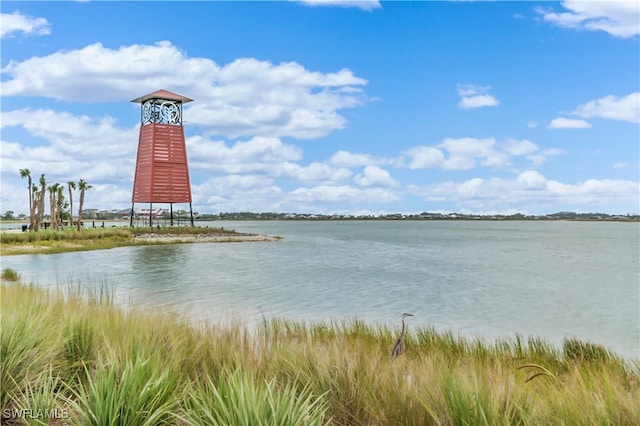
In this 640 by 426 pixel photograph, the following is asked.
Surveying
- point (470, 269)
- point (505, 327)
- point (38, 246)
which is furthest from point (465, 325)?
point (38, 246)

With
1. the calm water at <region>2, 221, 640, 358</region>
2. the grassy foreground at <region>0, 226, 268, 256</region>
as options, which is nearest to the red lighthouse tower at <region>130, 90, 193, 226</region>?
the grassy foreground at <region>0, 226, 268, 256</region>

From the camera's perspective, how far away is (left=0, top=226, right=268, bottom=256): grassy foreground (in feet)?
127

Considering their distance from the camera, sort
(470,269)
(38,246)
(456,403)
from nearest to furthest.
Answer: (456,403) < (470,269) < (38,246)

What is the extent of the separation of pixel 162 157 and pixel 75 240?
14278 mm

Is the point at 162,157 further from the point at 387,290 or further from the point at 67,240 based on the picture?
the point at 387,290

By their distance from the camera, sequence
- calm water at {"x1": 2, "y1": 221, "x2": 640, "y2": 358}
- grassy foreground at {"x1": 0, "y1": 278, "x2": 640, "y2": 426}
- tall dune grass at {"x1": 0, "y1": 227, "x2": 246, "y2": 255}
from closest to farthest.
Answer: grassy foreground at {"x1": 0, "y1": 278, "x2": 640, "y2": 426} < calm water at {"x1": 2, "y1": 221, "x2": 640, "y2": 358} < tall dune grass at {"x1": 0, "y1": 227, "x2": 246, "y2": 255}

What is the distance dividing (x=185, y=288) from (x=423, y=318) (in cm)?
1067

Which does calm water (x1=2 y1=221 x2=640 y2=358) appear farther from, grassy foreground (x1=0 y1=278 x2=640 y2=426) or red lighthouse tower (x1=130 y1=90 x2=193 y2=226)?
red lighthouse tower (x1=130 y1=90 x2=193 y2=226)

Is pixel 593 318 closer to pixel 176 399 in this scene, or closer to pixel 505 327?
Answer: pixel 505 327

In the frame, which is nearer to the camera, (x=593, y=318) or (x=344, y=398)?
(x=344, y=398)

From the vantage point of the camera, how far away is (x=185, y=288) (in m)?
21.6

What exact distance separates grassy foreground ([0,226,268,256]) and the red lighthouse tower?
4437mm

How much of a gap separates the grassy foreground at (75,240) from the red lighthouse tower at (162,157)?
175 inches

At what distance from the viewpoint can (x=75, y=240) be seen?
44469mm
